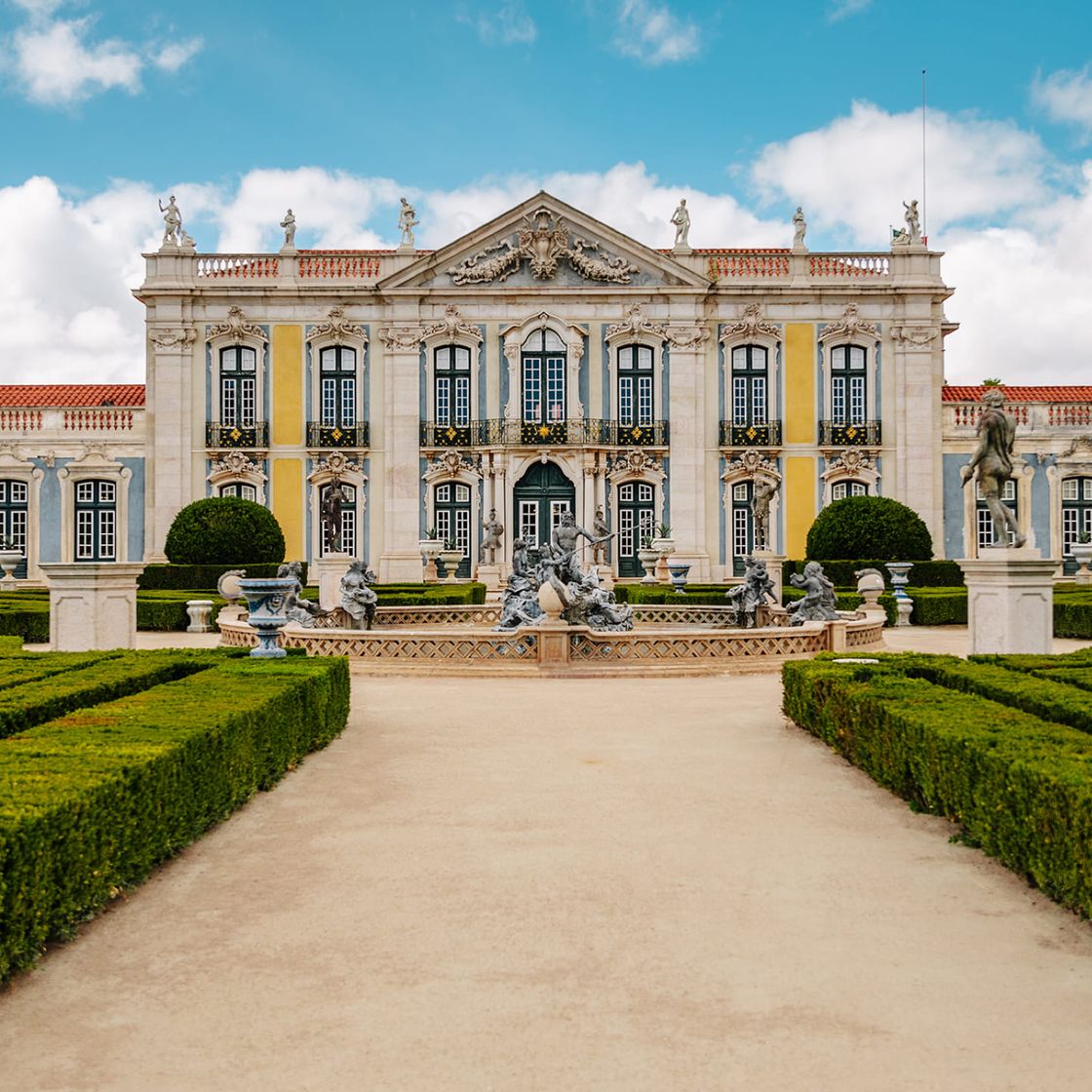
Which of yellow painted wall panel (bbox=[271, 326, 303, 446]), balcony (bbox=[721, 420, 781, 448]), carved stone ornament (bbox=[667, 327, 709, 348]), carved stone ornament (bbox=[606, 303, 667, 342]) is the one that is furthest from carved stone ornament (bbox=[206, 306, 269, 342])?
balcony (bbox=[721, 420, 781, 448])

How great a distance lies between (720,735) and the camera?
26.3ft

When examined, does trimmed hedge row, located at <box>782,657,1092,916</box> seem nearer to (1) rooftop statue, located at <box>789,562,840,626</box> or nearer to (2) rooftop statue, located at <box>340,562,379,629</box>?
(1) rooftop statue, located at <box>789,562,840,626</box>

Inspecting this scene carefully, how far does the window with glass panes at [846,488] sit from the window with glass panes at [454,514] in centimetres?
928

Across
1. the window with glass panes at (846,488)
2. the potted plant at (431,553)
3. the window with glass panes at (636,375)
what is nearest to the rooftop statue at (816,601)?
the potted plant at (431,553)

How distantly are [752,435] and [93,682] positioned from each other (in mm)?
23581

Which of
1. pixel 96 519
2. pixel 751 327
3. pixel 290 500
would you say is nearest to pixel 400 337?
pixel 290 500

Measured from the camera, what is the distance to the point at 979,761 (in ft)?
16.1

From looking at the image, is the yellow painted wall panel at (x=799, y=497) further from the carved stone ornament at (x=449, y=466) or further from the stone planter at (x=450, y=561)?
the stone planter at (x=450, y=561)

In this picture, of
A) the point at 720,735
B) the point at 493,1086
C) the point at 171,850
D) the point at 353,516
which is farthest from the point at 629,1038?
the point at 353,516

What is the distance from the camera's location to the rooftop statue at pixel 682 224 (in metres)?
29.3

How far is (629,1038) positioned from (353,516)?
26.3 m

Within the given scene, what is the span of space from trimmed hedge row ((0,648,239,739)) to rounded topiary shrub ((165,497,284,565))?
15.2 m

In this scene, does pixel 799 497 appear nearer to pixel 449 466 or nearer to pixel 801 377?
pixel 801 377

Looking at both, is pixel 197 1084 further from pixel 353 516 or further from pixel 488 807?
pixel 353 516
